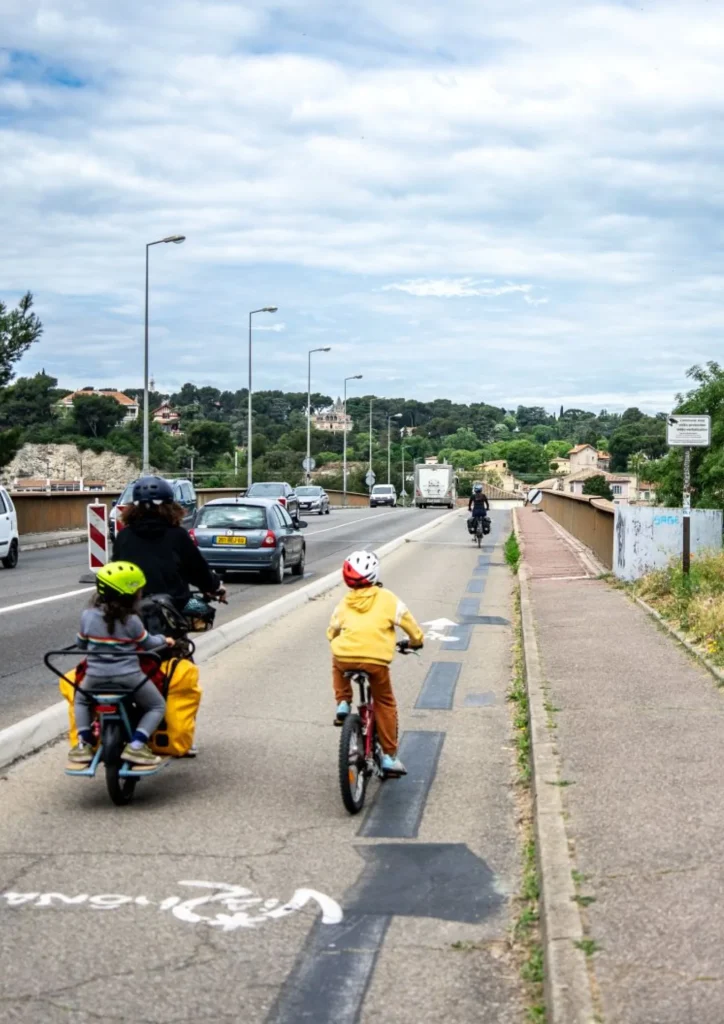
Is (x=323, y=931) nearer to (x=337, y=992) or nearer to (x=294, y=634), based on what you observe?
(x=337, y=992)

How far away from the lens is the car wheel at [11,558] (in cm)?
2594

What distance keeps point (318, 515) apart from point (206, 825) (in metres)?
54.3

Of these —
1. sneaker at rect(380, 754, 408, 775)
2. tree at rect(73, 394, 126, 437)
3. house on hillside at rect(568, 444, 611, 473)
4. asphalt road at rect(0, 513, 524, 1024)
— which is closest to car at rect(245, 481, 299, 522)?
asphalt road at rect(0, 513, 524, 1024)

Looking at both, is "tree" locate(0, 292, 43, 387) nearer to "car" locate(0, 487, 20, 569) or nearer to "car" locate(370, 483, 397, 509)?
"car" locate(0, 487, 20, 569)

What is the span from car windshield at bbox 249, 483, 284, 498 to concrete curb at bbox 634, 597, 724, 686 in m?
30.5

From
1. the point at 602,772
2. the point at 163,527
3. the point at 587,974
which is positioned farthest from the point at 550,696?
the point at 587,974

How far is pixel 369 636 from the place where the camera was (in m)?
7.19

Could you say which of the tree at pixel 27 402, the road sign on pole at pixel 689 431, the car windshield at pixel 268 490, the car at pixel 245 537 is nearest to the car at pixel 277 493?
the car windshield at pixel 268 490

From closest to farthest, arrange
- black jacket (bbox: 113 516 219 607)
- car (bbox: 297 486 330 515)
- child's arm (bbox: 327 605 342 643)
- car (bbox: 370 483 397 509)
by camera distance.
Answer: child's arm (bbox: 327 605 342 643), black jacket (bbox: 113 516 219 607), car (bbox: 297 486 330 515), car (bbox: 370 483 397 509)

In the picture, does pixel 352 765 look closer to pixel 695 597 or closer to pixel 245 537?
pixel 695 597

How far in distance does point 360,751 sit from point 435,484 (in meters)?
77.2

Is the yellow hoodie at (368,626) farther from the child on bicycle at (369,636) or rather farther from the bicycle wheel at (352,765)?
the bicycle wheel at (352,765)

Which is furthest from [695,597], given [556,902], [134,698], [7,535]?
[7,535]

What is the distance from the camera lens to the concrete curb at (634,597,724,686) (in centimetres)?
1095
